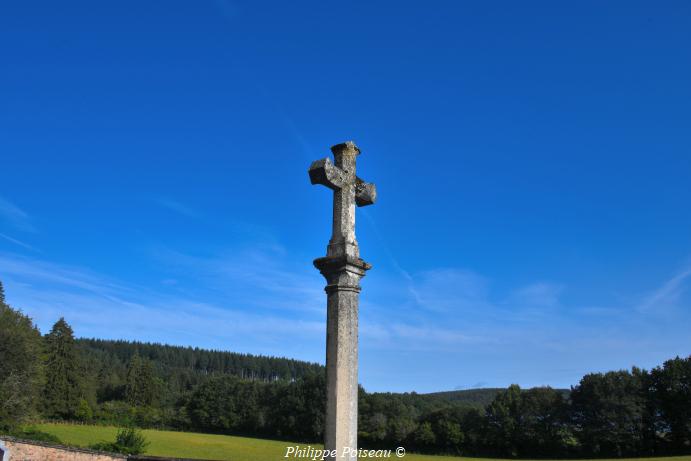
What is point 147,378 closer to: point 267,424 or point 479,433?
point 267,424

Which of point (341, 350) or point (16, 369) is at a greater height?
point (16, 369)

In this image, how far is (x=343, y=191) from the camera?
266 inches

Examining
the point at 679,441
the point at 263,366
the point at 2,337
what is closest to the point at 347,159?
the point at 2,337

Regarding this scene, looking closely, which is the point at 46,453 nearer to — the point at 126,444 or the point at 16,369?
the point at 126,444

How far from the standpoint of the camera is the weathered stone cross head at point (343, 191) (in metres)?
6.47

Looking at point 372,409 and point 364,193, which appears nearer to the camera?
point 364,193

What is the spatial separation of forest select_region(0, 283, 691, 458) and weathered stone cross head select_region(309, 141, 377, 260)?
→ 1493 inches

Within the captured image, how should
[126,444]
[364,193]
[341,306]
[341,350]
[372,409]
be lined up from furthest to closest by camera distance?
[372,409], [126,444], [364,193], [341,306], [341,350]

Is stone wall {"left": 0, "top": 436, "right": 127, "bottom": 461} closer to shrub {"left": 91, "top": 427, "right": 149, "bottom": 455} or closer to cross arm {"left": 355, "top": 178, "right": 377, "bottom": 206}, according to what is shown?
shrub {"left": 91, "top": 427, "right": 149, "bottom": 455}

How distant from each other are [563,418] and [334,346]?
62108mm

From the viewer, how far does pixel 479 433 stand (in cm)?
6181

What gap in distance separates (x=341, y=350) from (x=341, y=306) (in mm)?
495

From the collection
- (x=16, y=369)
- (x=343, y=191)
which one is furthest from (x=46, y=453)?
(x=16, y=369)

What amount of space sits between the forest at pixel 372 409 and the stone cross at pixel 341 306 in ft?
124
